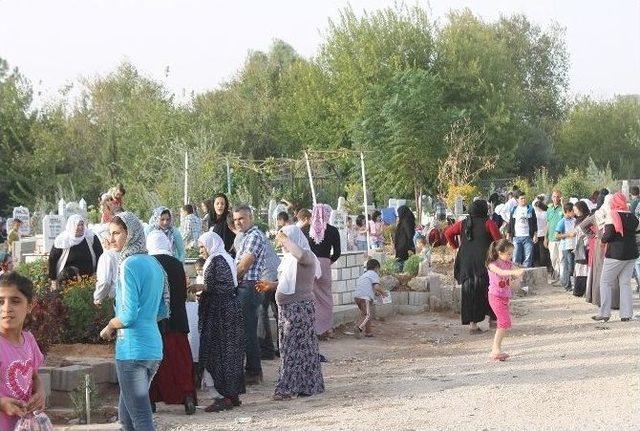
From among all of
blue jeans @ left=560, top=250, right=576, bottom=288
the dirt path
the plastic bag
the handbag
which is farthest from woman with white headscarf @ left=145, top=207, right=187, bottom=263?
blue jeans @ left=560, top=250, right=576, bottom=288

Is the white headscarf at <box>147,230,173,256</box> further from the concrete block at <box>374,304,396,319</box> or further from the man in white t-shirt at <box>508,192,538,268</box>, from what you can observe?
the man in white t-shirt at <box>508,192,538,268</box>

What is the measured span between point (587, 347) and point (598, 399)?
3.05 metres

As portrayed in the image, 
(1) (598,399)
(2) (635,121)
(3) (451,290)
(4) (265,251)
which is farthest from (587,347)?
(2) (635,121)

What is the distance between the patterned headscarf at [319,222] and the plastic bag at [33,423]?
25.3 ft

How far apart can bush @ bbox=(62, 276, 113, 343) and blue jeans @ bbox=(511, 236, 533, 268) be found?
39.2 feet

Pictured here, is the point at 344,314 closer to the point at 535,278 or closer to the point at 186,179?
the point at 535,278

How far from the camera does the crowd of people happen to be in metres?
6.95

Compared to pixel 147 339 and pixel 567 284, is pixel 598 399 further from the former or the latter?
pixel 567 284

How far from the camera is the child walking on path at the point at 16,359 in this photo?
5.18m

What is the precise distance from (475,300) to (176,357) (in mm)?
5892

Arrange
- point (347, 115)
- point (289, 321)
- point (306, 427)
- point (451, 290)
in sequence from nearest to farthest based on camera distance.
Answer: point (306, 427) < point (289, 321) < point (451, 290) < point (347, 115)

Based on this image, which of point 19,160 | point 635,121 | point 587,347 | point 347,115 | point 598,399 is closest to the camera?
point 598,399

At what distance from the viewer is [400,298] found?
1730 centimetres

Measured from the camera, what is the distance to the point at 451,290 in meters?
17.6
